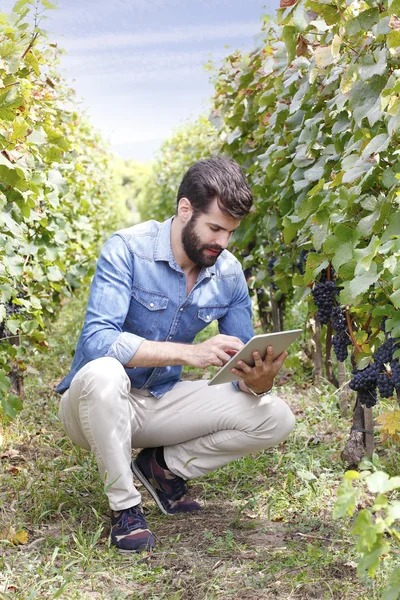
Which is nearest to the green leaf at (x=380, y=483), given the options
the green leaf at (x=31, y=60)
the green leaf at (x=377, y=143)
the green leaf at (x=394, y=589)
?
the green leaf at (x=394, y=589)

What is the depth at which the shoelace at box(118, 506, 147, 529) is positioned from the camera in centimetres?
275

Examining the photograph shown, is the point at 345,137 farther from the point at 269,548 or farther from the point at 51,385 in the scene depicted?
the point at 51,385

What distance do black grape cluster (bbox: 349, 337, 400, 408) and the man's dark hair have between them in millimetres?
754

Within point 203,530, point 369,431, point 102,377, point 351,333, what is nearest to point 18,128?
point 102,377

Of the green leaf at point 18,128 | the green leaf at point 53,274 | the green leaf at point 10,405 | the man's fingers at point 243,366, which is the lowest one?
the green leaf at point 10,405

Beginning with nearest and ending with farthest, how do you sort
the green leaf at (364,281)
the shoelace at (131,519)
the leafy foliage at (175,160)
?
the green leaf at (364,281) < the shoelace at (131,519) < the leafy foliage at (175,160)

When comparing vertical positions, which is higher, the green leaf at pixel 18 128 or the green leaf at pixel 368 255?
→ the green leaf at pixel 18 128

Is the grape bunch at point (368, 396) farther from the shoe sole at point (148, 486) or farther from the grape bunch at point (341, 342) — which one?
the shoe sole at point (148, 486)

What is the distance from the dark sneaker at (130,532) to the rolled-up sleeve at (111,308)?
Result: 53 centimetres

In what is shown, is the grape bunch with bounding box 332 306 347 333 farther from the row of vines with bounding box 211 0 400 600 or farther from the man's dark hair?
the man's dark hair

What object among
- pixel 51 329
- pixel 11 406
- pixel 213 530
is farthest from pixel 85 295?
pixel 213 530

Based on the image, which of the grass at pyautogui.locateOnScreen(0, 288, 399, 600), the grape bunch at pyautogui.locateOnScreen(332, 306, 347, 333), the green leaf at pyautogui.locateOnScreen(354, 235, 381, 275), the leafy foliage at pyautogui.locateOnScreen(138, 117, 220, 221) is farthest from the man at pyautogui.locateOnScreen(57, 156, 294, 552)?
the leafy foliage at pyautogui.locateOnScreen(138, 117, 220, 221)

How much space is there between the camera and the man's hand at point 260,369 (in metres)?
2.80

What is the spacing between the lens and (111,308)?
112 inches
